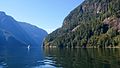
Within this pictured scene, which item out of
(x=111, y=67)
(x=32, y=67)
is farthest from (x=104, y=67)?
(x=32, y=67)

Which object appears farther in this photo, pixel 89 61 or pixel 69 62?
pixel 69 62

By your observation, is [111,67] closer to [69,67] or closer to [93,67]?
[93,67]

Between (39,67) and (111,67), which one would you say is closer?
(111,67)

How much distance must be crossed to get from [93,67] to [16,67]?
94.9 feet

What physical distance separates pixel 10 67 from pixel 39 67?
10.3m

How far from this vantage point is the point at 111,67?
76500 mm

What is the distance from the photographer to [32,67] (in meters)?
93.1

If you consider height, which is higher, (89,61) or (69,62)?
(89,61)

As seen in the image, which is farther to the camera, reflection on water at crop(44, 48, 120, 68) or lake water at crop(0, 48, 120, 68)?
lake water at crop(0, 48, 120, 68)

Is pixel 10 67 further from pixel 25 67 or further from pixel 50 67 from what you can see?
pixel 50 67

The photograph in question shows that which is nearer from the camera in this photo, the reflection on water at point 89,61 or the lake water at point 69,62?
the reflection on water at point 89,61

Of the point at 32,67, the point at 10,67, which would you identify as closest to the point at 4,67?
A: the point at 10,67

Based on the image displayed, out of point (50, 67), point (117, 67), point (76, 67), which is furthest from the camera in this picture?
point (50, 67)

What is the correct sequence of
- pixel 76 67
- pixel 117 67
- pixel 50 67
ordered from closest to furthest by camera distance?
pixel 117 67, pixel 76 67, pixel 50 67
